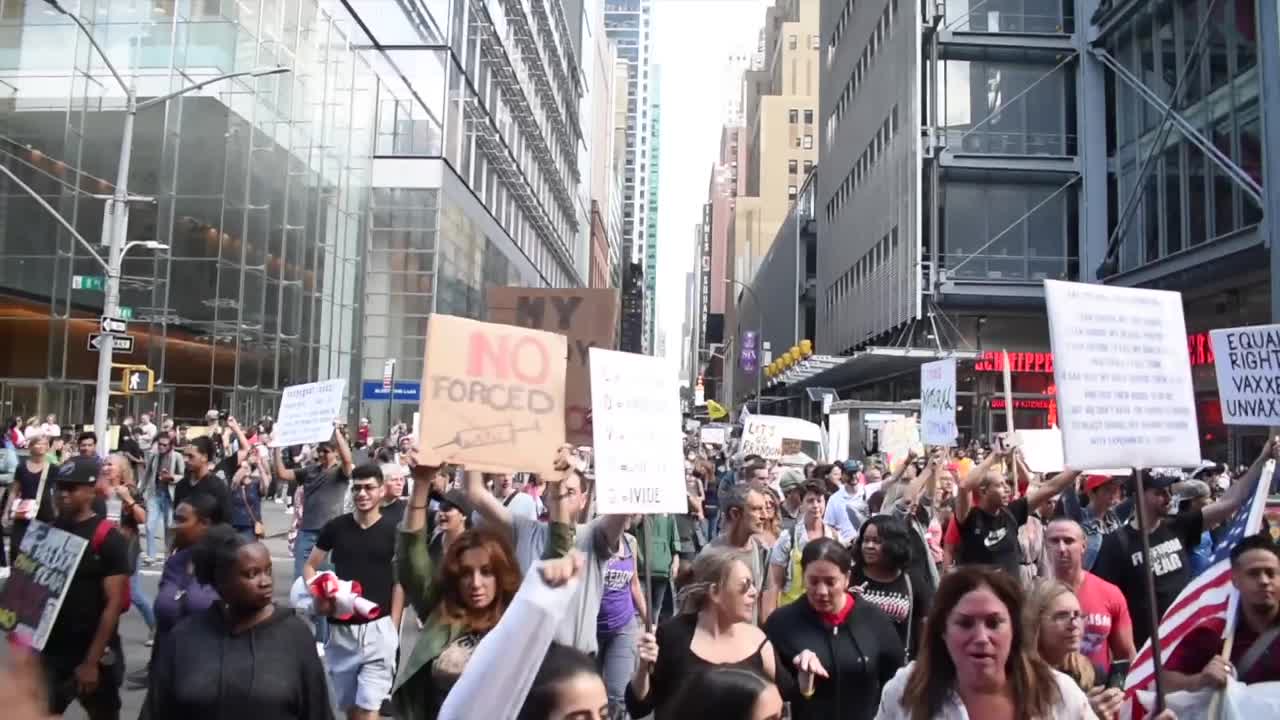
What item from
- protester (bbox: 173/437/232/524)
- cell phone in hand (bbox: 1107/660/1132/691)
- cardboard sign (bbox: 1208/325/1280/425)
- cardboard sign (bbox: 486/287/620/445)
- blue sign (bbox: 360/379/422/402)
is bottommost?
cell phone in hand (bbox: 1107/660/1132/691)

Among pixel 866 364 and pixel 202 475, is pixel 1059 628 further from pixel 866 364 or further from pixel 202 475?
pixel 866 364

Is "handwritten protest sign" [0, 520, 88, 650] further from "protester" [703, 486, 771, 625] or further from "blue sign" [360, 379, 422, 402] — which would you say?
"blue sign" [360, 379, 422, 402]

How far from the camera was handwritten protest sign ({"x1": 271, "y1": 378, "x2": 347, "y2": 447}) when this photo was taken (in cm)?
1002

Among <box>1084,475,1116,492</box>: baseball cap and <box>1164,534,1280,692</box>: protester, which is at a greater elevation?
<box>1084,475,1116,492</box>: baseball cap

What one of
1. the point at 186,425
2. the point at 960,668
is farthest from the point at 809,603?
the point at 186,425

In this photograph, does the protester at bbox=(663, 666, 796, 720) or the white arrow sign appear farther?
the white arrow sign

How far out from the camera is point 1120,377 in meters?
4.96

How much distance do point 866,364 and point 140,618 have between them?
30174mm

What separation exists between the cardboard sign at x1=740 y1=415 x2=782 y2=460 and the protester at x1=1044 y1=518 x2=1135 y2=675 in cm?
1108

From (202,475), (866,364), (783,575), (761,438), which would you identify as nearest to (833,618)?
(783,575)

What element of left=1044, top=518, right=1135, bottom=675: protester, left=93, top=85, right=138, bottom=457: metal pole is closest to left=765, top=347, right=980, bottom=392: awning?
left=93, top=85, right=138, bottom=457: metal pole

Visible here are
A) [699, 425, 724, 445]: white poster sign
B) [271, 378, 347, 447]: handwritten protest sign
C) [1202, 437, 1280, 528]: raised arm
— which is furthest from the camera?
[699, 425, 724, 445]: white poster sign

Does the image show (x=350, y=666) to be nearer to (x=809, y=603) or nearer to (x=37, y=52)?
(x=809, y=603)

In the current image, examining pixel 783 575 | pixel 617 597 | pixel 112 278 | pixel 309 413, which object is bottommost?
pixel 617 597
